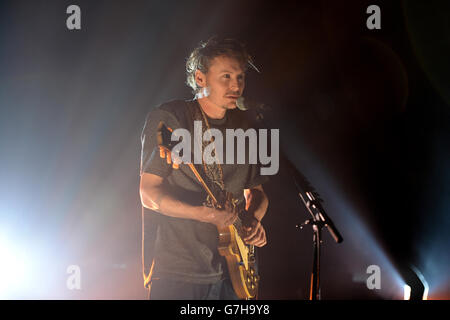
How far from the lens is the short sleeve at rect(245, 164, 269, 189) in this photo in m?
2.44

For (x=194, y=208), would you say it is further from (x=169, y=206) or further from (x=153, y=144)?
(x=153, y=144)

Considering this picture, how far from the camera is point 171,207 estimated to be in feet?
6.79

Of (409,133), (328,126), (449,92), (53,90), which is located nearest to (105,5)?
(53,90)

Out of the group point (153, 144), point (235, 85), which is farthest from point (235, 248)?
point (235, 85)

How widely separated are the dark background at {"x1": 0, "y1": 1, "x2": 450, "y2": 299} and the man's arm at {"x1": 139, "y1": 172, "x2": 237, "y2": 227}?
0.35 m

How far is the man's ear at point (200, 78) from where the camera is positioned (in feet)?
7.88

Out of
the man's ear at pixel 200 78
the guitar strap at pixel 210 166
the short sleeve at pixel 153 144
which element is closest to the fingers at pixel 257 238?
the guitar strap at pixel 210 166

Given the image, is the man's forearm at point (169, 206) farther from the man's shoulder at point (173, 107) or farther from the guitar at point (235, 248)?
the man's shoulder at point (173, 107)

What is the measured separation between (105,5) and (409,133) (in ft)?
7.95

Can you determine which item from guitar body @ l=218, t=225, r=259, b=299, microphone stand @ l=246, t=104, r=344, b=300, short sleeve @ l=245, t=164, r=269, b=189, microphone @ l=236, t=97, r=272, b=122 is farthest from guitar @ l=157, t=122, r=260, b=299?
microphone @ l=236, t=97, r=272, b=122

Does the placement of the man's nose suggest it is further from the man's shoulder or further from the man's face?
the man's shoulder

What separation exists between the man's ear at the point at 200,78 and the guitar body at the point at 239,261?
36.8 inches

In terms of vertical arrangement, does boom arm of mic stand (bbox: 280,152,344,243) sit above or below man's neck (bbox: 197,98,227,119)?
below
